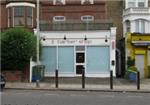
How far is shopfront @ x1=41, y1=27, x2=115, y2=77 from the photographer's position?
3494 centimetres

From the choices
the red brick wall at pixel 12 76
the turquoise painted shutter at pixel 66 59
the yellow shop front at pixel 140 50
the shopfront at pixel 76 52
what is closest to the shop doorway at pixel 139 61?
the yellow shop front at pixel 140 50

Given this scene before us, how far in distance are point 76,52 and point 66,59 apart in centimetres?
100

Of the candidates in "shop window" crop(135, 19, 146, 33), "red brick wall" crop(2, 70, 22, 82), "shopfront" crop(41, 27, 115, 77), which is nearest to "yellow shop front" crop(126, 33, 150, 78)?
"shopfront" crop(41, 27, 115, 77)

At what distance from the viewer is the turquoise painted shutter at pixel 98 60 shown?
34.8 m

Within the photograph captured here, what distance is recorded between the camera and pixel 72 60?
Result: 115 feet

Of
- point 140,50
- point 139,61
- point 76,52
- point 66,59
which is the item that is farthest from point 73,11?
point 139,61

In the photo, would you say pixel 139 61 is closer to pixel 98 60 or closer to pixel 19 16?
pixel 98 60

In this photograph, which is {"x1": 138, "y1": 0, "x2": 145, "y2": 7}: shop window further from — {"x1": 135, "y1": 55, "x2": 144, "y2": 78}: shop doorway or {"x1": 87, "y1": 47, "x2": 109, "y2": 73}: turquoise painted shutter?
{"x1": 87, "y1": 47, "x2": 109, "y2": 73}: turquoise painted shutter

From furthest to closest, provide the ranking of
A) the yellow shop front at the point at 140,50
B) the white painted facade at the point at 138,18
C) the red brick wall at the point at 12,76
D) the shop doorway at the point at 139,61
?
the white painted facade at the point at 138,18 < the shop doorway at the point at 139,61 < the yellow shop front at the point at 140,50 < the red brick wall at the point at 12,76

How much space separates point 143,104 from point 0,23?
84.0 ft

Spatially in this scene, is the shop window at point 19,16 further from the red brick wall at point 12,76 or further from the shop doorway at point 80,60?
the red brick wall at point 12,76

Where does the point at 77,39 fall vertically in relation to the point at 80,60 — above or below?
above

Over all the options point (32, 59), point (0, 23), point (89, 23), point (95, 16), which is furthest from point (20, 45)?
point (95, 16)

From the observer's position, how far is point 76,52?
116 feet
